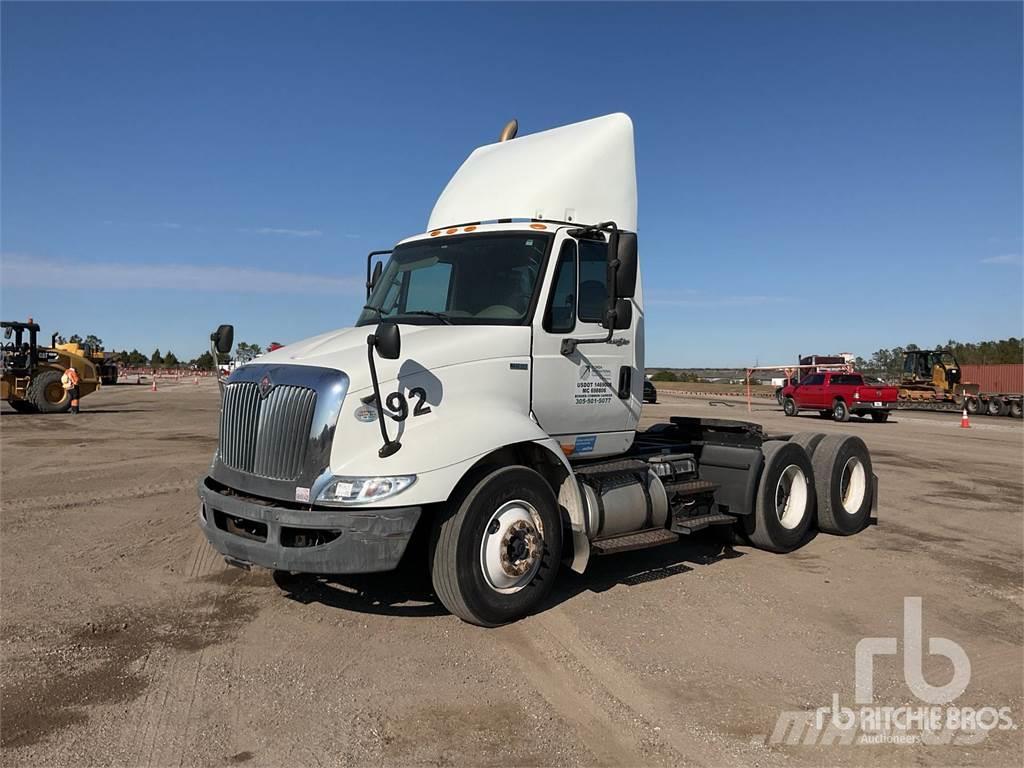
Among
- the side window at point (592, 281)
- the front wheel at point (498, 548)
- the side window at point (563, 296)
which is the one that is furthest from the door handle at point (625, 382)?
the front wheel at point (498, 548)

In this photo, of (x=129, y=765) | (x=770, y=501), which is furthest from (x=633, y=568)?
(x=129, y=765)

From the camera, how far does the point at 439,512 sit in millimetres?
4836

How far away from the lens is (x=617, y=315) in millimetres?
5766

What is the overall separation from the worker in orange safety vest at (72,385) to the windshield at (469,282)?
821 inches

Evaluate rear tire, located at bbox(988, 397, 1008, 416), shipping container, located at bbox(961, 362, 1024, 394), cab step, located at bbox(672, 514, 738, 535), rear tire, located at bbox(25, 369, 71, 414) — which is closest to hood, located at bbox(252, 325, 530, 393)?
cab step, located at bbox(672, 514, 738, 535)

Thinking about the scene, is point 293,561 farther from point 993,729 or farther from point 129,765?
point 993,729

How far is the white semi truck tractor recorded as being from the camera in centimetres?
461

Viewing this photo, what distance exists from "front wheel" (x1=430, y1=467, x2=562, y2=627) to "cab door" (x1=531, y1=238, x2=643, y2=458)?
0.79 meters

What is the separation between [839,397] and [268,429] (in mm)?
25904

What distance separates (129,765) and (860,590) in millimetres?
5386

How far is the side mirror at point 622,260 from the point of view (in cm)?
559

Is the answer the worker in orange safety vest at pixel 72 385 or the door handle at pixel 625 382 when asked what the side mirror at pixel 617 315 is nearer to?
the door handle at pixel 625 382

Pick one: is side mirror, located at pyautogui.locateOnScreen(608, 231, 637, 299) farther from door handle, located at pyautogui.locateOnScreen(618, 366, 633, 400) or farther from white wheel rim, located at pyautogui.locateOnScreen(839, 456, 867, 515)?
white wheel rim, located at pyautogui.locateOnScreen(839, 456, 867, 515)

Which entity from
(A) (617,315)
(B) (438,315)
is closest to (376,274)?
(B) (438,315)
